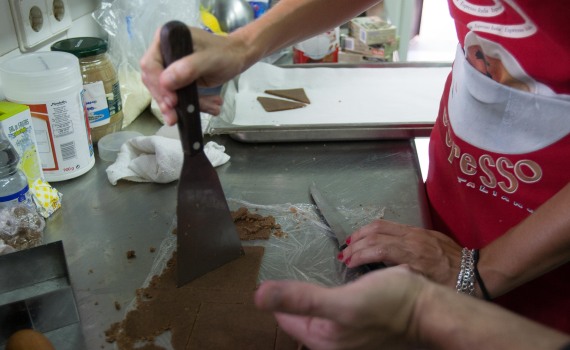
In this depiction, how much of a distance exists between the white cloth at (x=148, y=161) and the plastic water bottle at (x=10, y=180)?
19 centimetres

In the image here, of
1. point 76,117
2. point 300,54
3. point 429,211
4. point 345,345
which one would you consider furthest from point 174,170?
point 300,54

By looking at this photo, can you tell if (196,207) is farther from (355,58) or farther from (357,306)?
(355,58)

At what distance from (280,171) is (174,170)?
0.21 metres

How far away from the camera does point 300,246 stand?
35.1 inches

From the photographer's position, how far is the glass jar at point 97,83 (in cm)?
108

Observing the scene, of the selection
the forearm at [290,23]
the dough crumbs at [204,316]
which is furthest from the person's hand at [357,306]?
the forearm at [290,23]

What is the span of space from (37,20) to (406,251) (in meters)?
0.87

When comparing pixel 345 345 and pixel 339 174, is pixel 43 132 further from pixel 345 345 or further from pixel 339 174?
pixel 345 345

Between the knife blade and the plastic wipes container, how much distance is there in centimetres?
44

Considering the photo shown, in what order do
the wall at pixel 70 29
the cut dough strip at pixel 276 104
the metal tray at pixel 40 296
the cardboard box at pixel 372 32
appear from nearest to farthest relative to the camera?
the metal tray at pixel 40 296
the wall at pixel 70 29
the cut dough strip at pixel 276 104
the cardboard box at pixel 372 32

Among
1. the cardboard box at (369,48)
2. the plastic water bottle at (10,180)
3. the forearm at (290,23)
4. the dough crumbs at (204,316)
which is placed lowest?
the cardboard box at (369,48)

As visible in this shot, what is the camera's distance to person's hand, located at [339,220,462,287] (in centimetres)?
81

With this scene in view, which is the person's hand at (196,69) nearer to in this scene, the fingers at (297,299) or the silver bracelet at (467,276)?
the fingers at (297,299)

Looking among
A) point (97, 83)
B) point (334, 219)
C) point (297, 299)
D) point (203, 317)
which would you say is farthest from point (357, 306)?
point (97, 83)
